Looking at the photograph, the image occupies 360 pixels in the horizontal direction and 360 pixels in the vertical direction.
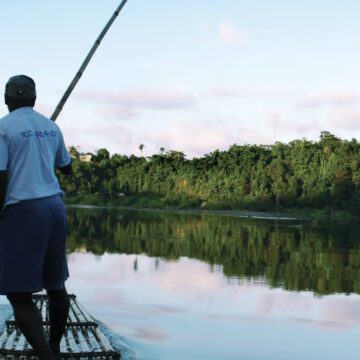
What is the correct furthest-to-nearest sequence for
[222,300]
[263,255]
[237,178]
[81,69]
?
[237,178]
[263,255]
[222,300]
[81,69]

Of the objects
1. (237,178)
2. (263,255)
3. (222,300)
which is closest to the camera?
(222,300)

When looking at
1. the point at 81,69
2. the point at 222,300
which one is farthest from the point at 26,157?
the point at 222,300

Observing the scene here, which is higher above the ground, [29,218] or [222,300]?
[29,218]

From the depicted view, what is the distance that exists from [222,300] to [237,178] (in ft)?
209

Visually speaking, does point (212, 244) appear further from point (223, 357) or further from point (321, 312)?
point (223, 357)

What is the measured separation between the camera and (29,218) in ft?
10.5

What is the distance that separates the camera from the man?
3.21 meters

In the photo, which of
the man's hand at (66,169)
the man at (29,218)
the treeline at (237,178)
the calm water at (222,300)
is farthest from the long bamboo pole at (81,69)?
the treeline at (237,178)

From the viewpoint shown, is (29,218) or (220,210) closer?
(29,218)

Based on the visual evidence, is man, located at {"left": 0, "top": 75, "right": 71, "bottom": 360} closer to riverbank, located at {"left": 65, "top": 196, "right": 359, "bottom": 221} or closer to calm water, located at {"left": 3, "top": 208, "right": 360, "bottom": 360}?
calm water, located at {"left": 3, "top": 208, "right": 360, "bottom": 360}

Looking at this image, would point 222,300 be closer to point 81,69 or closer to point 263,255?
point 81,69

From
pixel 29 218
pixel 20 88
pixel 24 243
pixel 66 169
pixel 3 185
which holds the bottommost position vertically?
pixel 24 243

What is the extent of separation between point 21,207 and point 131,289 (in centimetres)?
764

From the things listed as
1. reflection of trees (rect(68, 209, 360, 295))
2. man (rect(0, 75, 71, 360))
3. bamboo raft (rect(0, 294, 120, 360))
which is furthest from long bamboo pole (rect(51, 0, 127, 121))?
reflection of trees (rect(68, 209, 360, 295))
